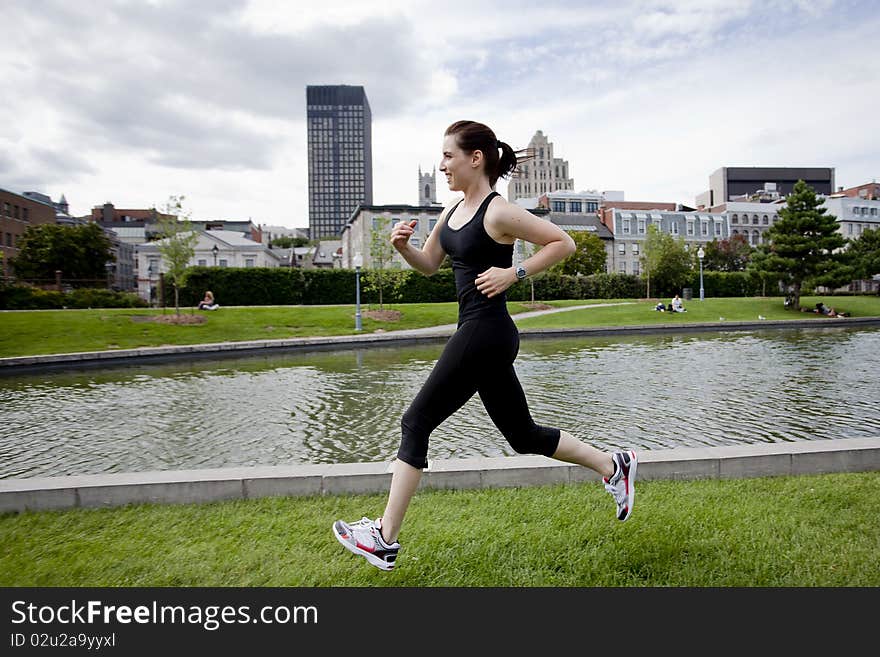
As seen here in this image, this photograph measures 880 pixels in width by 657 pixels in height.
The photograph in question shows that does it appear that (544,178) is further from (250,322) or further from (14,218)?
(250,322)

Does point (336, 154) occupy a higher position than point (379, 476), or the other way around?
point (336, 154)

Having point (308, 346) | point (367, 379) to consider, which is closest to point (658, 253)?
point (308, 346)

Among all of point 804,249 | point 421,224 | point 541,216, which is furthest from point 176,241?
point 541,216

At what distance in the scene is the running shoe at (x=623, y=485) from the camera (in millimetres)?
3031

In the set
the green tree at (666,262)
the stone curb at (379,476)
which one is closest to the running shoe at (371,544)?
the stone curb at (379,476)

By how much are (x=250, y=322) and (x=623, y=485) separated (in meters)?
22.4

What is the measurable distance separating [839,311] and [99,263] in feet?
197

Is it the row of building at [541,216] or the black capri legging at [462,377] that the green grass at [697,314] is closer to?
the row of building at [541,216]

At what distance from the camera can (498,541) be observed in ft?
Answer: 9.46

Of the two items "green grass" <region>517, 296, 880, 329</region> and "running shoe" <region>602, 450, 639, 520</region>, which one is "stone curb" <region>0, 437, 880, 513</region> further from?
"green grass" <region>517, 296, 880, 329</region>

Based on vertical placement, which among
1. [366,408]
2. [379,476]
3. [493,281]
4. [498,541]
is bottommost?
[366,408]

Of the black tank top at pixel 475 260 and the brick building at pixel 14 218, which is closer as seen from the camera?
the black tank top at pixel 475 260

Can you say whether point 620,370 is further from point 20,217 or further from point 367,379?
point 20,217
